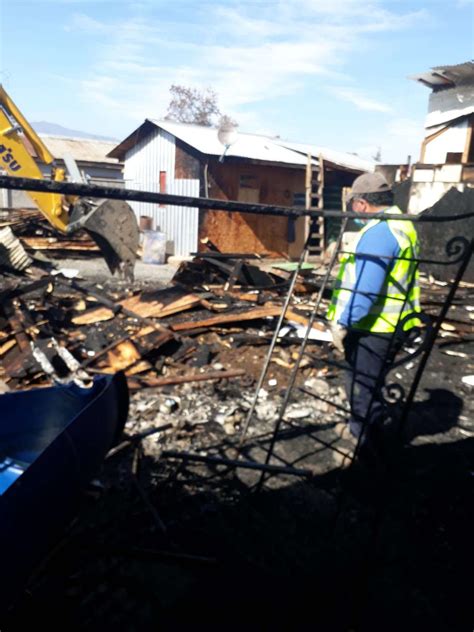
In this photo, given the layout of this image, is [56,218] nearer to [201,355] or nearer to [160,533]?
[201,355]

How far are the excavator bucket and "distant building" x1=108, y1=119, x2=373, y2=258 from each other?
7581 millimetres

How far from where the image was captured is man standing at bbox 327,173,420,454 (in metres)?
3.60

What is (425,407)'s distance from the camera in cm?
559

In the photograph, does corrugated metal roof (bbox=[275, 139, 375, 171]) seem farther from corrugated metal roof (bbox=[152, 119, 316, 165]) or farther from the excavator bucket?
the excavator bucket

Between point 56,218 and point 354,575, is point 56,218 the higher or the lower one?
the higher one

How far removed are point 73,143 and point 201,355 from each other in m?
26.3

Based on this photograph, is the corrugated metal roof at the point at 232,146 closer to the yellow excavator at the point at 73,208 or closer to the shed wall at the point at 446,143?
the shed wall at the point at 446,143

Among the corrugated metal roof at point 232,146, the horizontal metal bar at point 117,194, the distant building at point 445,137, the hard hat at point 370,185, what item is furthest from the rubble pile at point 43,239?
the horizontal metal bar at point 117,194

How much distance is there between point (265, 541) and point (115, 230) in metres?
6.74

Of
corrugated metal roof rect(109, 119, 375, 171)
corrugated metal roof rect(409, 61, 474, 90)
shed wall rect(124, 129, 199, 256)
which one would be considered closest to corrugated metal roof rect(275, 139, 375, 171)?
corrugated metal roof rect(109, 119, 375, 171)

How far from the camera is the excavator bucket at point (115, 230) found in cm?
857

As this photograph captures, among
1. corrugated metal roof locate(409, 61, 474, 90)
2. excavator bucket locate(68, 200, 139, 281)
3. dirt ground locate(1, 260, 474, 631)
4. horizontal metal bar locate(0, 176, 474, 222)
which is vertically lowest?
dirt ground locate(1, 260, 474, 631)

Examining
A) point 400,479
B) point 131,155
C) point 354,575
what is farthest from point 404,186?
point 354,575

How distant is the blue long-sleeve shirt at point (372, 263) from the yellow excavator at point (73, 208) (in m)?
5.89
